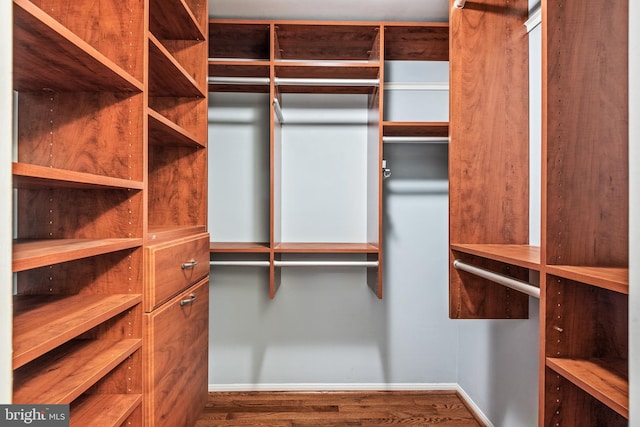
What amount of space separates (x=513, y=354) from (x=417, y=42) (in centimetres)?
167

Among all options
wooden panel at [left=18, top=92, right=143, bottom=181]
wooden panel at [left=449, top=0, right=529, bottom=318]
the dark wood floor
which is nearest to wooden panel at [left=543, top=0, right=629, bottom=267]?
wooden panel at [left=449, top=0, right=529, bottom=318]

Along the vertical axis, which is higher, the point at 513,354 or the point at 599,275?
the point at 599,275

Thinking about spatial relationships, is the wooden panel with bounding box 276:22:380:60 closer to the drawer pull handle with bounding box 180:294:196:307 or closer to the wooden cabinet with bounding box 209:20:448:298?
the wooden cabinet with bounding box 209:20:448:298

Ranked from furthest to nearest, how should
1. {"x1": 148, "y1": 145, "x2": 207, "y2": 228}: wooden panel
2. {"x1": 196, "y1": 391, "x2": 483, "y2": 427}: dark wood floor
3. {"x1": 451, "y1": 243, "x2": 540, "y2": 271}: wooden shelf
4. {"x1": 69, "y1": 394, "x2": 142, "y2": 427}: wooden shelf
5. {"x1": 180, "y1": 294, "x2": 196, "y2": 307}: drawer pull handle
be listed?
{"x1": 196, "y1": 391, "x2": 483, "y2": 427}: dark wood floor → {"x1": 148, "y1": 145, "x2": 207, "y2": 228}: wooden panel → {"x1": 180, "y1": 294, "x2": 196, "y2": 307}: drawer pull handle → {"x1": 451, "y1": 243, "x2": 540, "y2": 271}: wooden shelf → {"x1": 69, "y1": 394, "x2": 142, "y2": 427}: wooden shelf

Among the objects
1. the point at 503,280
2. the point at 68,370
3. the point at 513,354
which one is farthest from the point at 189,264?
the point at 513,354

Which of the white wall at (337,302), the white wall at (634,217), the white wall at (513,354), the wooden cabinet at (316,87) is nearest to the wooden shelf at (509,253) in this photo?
the white wall at (513,354)

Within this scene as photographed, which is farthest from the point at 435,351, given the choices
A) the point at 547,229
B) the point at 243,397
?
the point at 547,229

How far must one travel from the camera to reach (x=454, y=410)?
2160mm

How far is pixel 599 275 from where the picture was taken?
836 millimetres

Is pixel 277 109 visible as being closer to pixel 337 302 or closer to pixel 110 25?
pixel 110 25

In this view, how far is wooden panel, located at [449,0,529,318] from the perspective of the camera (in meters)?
1.59
